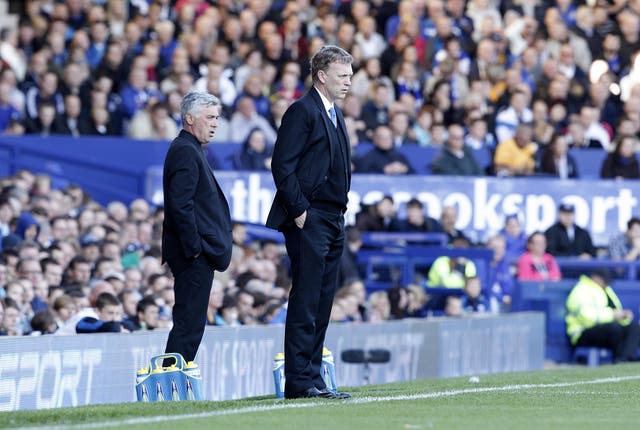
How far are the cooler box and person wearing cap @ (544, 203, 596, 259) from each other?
10.7 m

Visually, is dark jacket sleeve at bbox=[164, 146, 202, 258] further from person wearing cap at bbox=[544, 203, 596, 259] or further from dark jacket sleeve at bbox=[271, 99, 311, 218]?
person wearing cap at bbox=[544, 203, 596, 259]

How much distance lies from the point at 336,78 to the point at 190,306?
59.3 inches

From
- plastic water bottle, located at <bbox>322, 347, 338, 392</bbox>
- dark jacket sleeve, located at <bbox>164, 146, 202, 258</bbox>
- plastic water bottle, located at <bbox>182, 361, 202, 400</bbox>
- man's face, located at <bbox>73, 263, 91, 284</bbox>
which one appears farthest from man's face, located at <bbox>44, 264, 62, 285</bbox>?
dark jacket sleeve, located at <bbox>164, 146, 202, 258</bbox>

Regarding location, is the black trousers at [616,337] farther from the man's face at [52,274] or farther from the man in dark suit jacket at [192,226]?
the man in dark suit jacket at [192,226]

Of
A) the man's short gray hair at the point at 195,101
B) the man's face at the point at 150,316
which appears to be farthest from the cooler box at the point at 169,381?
the man's face at the point at 150,316

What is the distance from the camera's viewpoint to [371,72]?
21891 millimetres

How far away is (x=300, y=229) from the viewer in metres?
9.28

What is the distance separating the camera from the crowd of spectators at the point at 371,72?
64.8 ft

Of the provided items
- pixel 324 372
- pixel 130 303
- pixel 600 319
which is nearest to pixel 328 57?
pixel 324 372

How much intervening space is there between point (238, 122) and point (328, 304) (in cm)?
1081

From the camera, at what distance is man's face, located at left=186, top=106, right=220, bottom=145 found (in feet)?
31.3

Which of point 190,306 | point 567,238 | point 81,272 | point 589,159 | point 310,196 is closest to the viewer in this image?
point 310,196

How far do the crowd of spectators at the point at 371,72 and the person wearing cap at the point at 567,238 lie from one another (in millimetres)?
1024

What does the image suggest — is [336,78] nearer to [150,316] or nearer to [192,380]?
[192,380]
